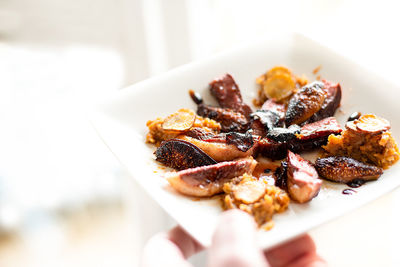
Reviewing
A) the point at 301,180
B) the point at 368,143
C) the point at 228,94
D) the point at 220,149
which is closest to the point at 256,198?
the point at 301,180

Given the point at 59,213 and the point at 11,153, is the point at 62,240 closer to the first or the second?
the point at 59,213

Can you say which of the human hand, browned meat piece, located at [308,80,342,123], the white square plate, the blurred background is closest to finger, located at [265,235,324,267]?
the human hand

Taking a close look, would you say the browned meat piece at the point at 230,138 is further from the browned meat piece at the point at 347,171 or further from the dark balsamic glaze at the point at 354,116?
the dark balsamic glaze at the point at 354,116

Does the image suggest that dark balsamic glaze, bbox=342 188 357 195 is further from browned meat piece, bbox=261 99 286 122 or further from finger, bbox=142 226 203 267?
finger, bbox=142 226 203 267

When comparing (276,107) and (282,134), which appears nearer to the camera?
(282,134)

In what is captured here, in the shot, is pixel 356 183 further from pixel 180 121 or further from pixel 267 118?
pixel 180 121
